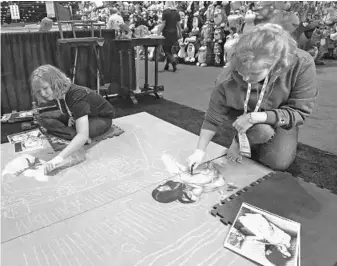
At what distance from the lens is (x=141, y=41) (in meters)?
2.72

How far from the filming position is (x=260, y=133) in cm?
133

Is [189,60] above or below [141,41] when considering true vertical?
below

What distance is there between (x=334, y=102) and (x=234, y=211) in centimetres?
235

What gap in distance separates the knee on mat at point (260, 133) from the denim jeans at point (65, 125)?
963 millimetres

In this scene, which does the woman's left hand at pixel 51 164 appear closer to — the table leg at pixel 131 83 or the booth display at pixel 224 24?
the table leg at pixel 131 83

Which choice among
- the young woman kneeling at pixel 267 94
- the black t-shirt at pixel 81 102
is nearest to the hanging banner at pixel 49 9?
the black t-shirt at pixel 81 102

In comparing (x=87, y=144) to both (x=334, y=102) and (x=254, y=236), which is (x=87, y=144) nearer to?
(x=254, y=236)

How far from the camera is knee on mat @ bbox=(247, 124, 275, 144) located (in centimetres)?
130

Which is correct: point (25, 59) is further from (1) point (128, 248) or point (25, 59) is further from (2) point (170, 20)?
(2) point (170, 20)

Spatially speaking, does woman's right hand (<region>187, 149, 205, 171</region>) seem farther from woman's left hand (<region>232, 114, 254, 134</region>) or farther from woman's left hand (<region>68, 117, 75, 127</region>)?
woman's left hand (<region>68, 117, 75, 127</region>)

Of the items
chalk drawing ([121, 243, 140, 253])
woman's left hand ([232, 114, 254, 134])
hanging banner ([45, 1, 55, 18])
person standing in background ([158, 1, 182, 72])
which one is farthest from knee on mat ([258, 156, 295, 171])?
person standing in background ([158, 1, 182, 72])

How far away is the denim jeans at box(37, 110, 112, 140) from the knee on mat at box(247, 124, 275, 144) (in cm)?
96

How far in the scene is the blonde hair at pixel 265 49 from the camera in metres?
1.04

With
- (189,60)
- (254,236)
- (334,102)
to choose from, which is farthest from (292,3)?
(254,236)
